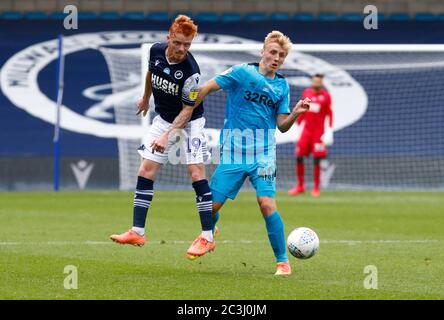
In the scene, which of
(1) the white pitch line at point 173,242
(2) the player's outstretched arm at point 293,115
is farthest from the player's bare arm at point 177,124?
(1) the white pitch line at point 173,242

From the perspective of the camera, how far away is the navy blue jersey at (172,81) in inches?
368

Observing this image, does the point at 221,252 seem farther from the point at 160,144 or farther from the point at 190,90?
the point at 190,90

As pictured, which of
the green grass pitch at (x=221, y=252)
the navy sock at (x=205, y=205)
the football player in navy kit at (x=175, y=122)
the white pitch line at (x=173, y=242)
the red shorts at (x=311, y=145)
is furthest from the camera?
the red shorts at (x=311, y=145)

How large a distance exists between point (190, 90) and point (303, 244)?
1.62 metres

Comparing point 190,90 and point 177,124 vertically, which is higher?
point 190,90

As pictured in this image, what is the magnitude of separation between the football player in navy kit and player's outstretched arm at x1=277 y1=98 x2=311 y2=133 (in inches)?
29.9

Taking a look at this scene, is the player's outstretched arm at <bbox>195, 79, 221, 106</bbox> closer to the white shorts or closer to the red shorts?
the white shorts

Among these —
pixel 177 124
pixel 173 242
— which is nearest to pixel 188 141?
pixel 177 124

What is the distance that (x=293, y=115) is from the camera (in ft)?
29.2

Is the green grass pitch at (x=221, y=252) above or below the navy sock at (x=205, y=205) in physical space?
below

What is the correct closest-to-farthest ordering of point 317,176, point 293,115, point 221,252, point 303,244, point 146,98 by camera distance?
point 293,115 → point 303,244 → point 146,98 → point 221,252 → point 317,176

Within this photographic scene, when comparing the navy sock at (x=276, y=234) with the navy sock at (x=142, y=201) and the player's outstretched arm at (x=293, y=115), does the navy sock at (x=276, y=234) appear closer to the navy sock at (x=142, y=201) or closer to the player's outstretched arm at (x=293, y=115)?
the player's outstretched arm at (x=293, y=115)

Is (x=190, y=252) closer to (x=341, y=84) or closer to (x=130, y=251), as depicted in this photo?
(x=130, y=251)

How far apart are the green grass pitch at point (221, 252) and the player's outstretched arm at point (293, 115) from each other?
1.24 metres
